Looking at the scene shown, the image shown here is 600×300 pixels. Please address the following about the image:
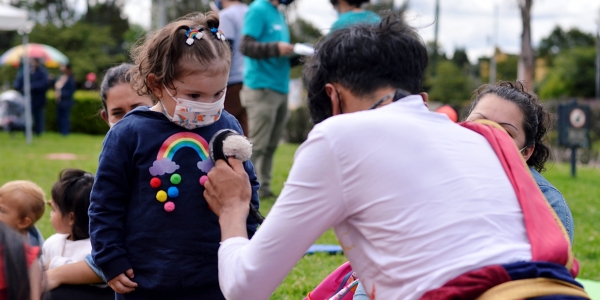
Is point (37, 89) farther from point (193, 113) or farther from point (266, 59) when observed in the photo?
point (193, 113)

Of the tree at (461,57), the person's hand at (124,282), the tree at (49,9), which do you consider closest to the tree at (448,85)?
the tree at (461,57)

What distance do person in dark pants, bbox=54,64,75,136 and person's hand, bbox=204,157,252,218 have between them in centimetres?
1612

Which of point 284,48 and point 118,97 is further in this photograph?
point 284,48

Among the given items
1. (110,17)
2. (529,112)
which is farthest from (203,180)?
(110,17)

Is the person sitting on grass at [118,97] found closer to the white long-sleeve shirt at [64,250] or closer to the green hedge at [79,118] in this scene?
the white long-sleeve shirt at [64,250]

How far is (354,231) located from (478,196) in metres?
0.35

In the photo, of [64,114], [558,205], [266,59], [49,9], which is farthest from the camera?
[49,9]

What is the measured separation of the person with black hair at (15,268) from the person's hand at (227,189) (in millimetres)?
749

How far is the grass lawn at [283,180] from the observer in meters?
4.12

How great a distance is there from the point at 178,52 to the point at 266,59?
149 inches

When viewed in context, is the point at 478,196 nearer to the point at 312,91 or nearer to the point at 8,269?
the point at 312,91

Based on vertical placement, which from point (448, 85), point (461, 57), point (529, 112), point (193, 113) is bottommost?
point (448, 85)

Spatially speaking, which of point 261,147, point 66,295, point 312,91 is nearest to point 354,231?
point 312,91

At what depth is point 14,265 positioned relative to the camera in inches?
52.7
